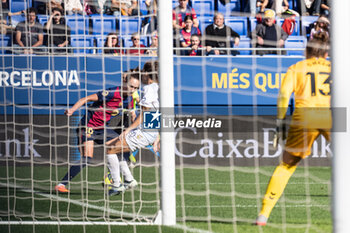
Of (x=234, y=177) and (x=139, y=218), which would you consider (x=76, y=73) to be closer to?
(x=234, y=177)

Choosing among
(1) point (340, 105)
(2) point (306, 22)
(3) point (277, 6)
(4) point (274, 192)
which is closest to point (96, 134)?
(4) point (274, 192)

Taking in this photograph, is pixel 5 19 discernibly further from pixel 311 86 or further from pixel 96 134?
pixel 311 86

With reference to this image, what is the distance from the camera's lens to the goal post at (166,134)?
198 inches

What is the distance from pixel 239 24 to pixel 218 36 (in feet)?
4.72

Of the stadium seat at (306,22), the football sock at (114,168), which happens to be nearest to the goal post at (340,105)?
the football sock at (114,168)

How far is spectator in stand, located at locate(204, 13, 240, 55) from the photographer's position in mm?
9445

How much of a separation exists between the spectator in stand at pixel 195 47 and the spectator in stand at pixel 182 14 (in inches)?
8.8

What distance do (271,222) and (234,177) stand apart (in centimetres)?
364

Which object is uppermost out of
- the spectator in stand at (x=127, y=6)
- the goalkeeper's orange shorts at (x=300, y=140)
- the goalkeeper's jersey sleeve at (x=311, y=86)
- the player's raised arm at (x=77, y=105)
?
the spectator in stand at (x=127, y=6)

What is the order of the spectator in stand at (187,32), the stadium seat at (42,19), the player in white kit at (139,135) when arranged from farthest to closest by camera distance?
the stadium seat at (42,19), the spectator in stand at (187,32), the player in white kit at (139,135)

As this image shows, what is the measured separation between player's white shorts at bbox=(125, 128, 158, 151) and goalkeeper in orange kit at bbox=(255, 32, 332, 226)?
2135 millimetres

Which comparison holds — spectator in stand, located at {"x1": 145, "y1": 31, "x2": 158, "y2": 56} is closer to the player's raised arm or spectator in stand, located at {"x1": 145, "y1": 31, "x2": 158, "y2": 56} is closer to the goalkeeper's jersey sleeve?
the player's raised arm

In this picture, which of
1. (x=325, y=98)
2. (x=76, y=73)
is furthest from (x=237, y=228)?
(x=76, y=73)

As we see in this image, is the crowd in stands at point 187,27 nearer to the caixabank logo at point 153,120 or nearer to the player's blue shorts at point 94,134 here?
the player's blue shorts at point 94,134
